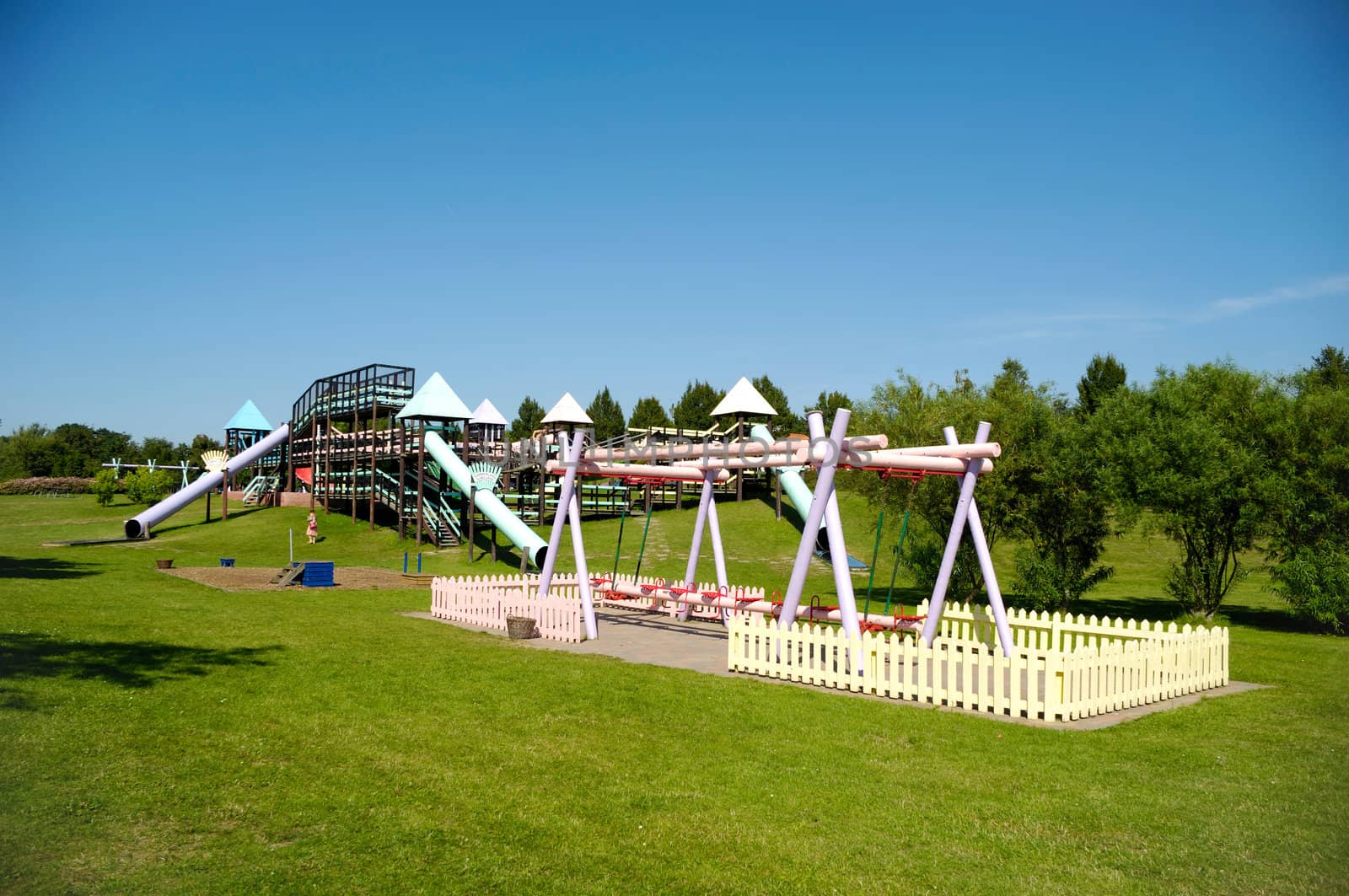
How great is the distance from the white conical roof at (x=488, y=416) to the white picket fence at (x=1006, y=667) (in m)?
46.4

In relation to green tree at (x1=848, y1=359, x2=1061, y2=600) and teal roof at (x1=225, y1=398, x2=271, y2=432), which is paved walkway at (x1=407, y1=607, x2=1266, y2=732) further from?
teal roof at (x1=225, y1=398, x2=271, y2=432)

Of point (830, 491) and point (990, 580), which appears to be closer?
point (830, 491)

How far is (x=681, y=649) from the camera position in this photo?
16.4 meters

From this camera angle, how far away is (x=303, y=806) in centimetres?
708

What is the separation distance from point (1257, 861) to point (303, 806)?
22.2ft

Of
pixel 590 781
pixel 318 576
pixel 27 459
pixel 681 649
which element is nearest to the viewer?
pixel 590 781

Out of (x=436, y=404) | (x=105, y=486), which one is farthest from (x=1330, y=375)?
(x=105, y=486)

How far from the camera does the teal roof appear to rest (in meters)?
57.5

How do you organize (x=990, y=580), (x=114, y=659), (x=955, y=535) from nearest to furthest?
(x=114, y=659)
(x=990, y=580)
(x=955, y=535)

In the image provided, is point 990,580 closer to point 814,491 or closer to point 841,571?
point 841,571

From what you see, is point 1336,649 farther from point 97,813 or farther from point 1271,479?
point 97,813

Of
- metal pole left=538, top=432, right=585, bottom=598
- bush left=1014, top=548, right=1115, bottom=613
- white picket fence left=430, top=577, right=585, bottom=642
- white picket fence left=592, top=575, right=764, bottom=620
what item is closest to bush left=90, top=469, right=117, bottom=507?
white picket fence left=430, top=577, right=585, bottom=642

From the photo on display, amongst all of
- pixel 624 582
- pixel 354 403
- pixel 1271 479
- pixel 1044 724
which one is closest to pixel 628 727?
pixel 1044 724

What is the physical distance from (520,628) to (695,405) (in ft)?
208
